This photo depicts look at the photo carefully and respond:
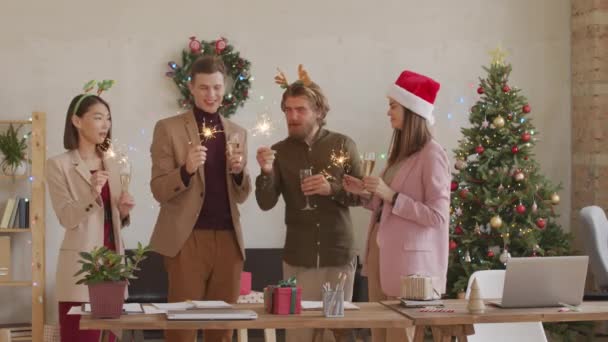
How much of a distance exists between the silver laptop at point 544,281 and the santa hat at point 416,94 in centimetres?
98

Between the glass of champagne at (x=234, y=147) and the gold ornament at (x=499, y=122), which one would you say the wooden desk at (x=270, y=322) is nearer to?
the glass of champagne at (x=234, y=147)

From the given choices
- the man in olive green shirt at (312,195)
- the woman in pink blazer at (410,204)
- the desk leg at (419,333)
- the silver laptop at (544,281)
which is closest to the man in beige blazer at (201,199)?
the man in olive green shirt at (312,195)

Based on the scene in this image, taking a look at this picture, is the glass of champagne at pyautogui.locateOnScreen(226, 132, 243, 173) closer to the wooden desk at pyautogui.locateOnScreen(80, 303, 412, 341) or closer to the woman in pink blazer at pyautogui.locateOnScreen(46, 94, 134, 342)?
the woman in pink blazer at pyautogui.locateOnScreen(46, 94, 134, 342)

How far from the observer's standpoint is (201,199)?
4.07 metres

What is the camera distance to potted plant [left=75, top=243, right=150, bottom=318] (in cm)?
316

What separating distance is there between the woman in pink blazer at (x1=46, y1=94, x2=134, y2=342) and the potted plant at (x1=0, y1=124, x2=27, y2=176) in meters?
2.66

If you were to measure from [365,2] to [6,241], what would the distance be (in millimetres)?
3335

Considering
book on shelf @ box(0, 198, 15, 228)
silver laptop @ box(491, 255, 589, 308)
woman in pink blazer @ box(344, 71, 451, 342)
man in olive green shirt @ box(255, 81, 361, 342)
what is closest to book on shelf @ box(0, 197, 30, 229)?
book on shelf @ box(0, 198, 15, 228)

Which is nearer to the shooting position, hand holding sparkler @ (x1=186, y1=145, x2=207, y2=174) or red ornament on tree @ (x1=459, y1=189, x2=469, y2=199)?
hand holding sparkler @ (x1=186, y1=145, x2=207, y2=174)

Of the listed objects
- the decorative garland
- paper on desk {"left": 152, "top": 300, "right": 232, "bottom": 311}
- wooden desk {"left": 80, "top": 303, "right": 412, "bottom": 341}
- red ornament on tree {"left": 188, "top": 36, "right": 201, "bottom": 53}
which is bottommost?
wooden desk {"left": 80, "top": 303, "right": 412, "bottom": 341}

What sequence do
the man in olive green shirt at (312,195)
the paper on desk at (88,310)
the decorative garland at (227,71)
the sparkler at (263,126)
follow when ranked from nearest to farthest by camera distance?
1. the paper on desk at (88,310)
2. the man in olive green shirt at (312,195)
3. the decorative garland at (227,71)
4. the sparkler at (263,126)

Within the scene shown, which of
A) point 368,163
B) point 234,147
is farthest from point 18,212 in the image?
point 368,163

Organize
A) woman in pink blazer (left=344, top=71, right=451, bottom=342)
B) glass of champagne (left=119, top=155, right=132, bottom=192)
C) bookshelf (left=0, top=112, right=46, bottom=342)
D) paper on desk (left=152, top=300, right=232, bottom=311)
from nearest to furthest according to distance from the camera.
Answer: paper on desk (left=152, top=300, right=232, bottom=311), glass of champagne (left=119, top=155, right=132, bottom=192), woman in pink blazer (left=344, top=71, right=451, bottom=342), bookshelf (left=0, top=112, right=46, bottom=342)

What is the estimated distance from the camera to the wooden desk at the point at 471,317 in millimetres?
3264
